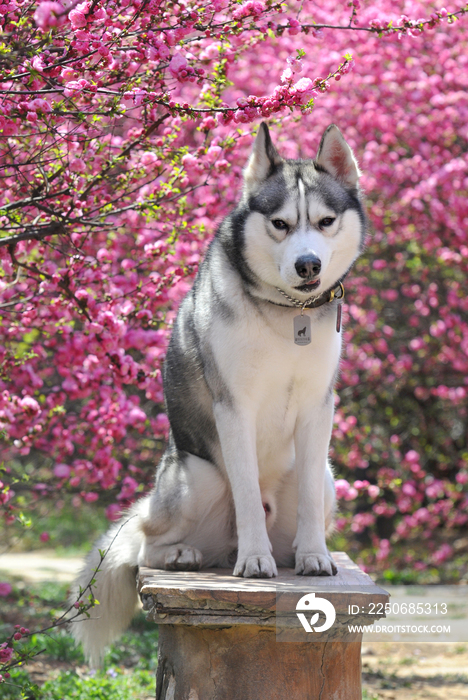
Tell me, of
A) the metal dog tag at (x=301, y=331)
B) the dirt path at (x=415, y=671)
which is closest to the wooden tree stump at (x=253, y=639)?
the metal dog tag at (x=301, y=331)

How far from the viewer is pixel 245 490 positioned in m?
2.69

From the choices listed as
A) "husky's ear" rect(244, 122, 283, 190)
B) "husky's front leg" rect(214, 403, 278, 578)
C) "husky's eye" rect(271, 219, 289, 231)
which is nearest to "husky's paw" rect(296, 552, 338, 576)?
"husky's front leg" rect(214, 403, 278, 578)

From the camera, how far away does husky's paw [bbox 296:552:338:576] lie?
2729mm

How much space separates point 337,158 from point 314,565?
1568mm

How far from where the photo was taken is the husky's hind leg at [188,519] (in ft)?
9.61

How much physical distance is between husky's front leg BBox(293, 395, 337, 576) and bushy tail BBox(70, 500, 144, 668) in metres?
0.73

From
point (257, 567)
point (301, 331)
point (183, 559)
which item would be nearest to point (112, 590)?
point (183, 559)

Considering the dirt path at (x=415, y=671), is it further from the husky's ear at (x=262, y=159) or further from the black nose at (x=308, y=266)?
the husky's ear at (x=262, y=159)

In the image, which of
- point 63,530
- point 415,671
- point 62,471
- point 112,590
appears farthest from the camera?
point 63,530

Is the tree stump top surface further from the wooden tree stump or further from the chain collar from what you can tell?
the chain collar

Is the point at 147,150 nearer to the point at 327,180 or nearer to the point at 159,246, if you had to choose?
the point at 159,246

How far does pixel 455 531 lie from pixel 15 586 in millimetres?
4978

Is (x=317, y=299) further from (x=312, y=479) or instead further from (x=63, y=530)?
(x=63, y=530)

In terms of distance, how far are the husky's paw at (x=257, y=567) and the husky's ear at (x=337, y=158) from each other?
1.47 metres
